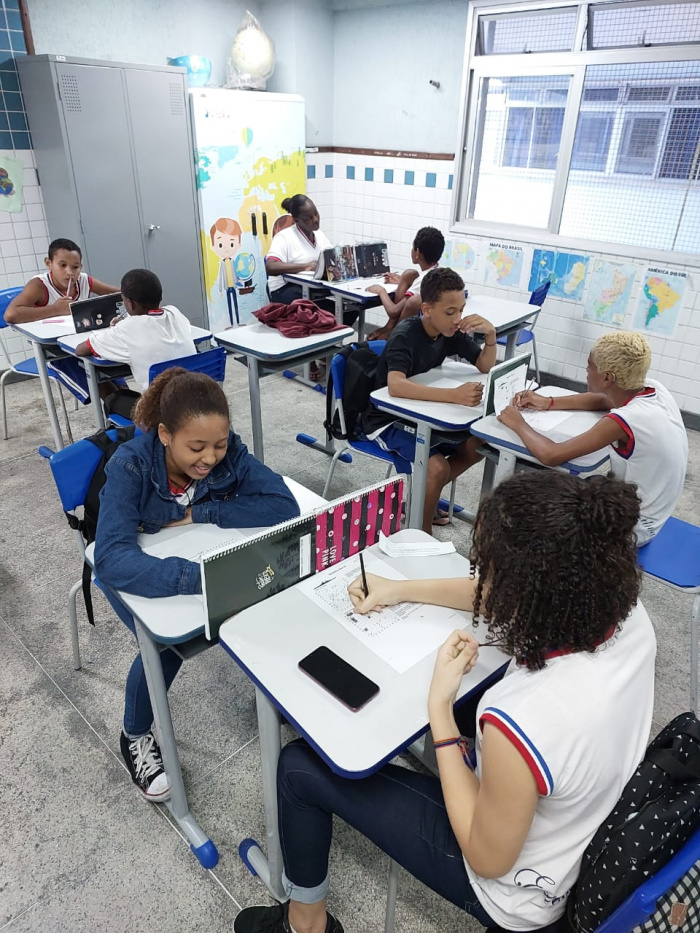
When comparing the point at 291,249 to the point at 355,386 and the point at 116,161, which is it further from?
the point at 355,386

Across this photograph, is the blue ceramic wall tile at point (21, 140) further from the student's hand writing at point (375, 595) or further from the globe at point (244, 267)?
the student's hand writing at point (375, 595)

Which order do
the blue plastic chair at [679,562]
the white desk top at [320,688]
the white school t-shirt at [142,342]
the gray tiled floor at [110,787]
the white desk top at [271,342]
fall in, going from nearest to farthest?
the white desk top at [320,688], the gray tiled floor at [110,787], the blue plastic chair at [679,562], the white school t-shirt at [142,342], the white desk top at [271,342]

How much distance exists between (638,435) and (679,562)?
1.43 ft

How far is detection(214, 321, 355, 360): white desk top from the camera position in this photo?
3143 mm

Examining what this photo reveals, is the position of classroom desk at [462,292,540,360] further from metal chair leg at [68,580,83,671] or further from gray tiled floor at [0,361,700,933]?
metal chair leg at [68,580,83,671]

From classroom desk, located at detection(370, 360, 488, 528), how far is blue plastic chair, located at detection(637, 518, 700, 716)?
2.57ft

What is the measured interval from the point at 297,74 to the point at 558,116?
2313 millimetres

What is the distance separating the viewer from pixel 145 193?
470 centimetres

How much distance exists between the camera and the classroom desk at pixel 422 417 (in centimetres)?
243

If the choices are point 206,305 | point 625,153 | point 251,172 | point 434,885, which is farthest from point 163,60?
point 434,885

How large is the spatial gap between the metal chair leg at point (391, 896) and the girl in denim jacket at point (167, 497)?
704 millimetres

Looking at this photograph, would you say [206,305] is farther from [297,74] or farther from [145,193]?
[297,74]

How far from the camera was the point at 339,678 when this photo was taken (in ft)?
3.82

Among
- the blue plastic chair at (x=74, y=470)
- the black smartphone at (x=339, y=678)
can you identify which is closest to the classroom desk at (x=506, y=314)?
the blue plastic chair at (x=74, y=470)
